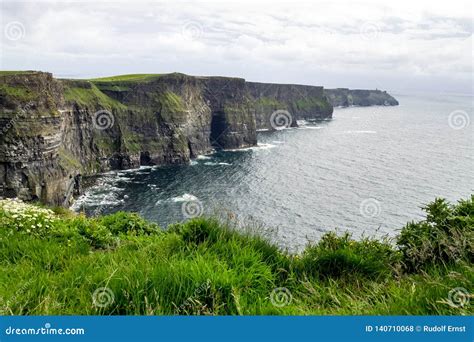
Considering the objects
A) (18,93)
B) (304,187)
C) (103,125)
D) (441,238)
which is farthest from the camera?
(103,125)

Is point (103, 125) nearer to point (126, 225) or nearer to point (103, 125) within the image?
point (103, 125)

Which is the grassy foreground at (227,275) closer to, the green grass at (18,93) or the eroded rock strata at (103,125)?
the eroded rock strata at (103,125)

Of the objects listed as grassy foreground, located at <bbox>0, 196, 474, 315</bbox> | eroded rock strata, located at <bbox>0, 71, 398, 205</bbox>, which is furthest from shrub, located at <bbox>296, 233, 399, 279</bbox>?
eroded rock strata, located at <bbox>0, 71, 398, 205</bbox>

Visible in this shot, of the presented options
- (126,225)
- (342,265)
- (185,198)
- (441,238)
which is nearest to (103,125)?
(185,198)

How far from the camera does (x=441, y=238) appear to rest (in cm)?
827

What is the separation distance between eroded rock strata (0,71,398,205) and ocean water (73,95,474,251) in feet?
21.3

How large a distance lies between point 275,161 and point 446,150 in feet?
212

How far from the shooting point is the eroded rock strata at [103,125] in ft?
215

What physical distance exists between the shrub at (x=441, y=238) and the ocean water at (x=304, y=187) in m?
30.1

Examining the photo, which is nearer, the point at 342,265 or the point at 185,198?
the point at 342,265

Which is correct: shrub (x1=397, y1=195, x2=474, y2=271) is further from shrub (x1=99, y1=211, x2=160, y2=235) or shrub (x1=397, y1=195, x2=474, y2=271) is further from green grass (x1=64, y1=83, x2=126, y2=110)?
green grass (x1=64, y1=83, x2=126, y2=110)

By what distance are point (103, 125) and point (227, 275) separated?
112 metres

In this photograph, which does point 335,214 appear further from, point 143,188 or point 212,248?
point 212,248

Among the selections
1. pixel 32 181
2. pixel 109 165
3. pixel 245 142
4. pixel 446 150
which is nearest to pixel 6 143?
pixel 32 181
